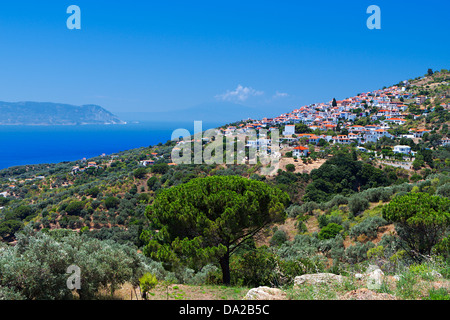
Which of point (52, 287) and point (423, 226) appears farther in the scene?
point (423, 226)

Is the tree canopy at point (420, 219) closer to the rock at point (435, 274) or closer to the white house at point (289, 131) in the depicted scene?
the rock at point (435, 274)

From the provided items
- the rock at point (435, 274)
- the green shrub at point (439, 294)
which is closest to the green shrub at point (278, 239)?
the rock at point (435, 274)

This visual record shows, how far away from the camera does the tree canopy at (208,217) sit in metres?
6.60

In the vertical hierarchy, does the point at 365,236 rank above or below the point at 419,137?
below

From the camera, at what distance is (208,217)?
713 cm

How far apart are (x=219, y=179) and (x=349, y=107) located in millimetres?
80776

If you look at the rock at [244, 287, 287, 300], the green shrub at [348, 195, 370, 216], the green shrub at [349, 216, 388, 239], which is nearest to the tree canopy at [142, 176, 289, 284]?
the rock at [244, 287, 287, 300]

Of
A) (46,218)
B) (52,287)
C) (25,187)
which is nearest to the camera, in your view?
(52,287)

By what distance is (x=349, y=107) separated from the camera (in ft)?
262

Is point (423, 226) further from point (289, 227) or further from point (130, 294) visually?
point (289, 227)

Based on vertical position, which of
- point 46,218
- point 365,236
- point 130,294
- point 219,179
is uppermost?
point 219,179

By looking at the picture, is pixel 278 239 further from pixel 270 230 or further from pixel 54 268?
pixel 54 268
